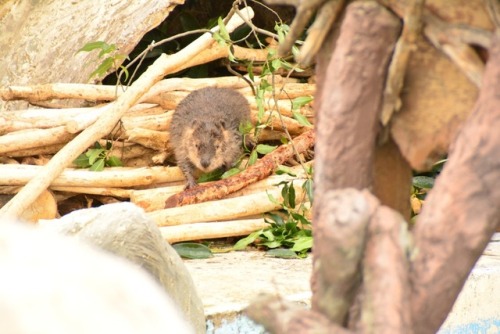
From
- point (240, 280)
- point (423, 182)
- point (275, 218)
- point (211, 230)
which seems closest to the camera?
point (240, 280)

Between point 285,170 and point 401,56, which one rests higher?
point 401,56

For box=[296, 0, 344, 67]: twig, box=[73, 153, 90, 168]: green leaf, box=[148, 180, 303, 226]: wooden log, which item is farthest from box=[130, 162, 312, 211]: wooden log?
box=[296, 0, 344, 67]: twig

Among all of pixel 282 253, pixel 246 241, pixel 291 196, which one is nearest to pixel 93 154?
pixel 246 241

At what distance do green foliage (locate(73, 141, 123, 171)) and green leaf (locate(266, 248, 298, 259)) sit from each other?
120cm

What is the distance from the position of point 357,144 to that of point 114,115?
3.56m

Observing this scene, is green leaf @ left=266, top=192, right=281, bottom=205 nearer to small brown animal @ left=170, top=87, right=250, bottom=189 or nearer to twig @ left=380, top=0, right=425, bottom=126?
small brown animal @ left=170, top=87, right=250, bottom=189

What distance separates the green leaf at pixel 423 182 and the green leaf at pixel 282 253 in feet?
3.45

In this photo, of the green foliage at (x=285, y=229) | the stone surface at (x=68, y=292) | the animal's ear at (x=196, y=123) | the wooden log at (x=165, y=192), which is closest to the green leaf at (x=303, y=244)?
the green foliage at (x=285, y=229)

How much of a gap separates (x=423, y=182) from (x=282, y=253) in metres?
1.15

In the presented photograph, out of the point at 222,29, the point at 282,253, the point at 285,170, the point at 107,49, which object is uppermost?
the point at 222,29

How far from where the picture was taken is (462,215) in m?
1.50

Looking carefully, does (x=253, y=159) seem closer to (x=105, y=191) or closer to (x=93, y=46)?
(x=105, y=191)

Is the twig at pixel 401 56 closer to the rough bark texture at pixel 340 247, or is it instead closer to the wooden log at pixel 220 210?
the rough bark texture at pixel 340 247

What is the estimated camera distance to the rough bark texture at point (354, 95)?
1.62 metres
